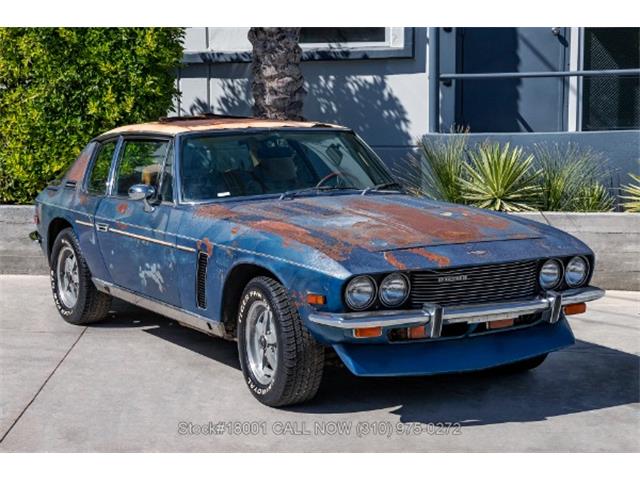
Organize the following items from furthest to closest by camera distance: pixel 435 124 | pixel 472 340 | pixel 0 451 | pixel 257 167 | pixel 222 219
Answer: pixel 435 124 → pixel 257 167 → pixel 222 219 → pixel 472 340 → pixel 0 451

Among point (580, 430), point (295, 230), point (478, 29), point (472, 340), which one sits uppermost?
point (478, 29)

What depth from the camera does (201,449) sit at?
5.63 metres

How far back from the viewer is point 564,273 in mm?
6504

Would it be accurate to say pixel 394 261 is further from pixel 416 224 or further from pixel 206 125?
pixel 206 125

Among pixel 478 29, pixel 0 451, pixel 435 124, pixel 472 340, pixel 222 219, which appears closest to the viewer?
pixel 0 451

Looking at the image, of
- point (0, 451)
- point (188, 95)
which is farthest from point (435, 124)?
point (0, 451)

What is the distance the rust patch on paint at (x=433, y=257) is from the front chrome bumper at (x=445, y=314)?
9.0 inches

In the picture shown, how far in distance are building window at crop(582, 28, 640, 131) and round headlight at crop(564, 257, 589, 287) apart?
22.8 feet

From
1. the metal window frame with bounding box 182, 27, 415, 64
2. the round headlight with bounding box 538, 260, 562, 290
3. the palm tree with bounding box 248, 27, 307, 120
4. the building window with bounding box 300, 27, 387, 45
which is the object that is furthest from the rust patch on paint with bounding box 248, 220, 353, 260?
the building window with bounding box 300, 27, 387, 45

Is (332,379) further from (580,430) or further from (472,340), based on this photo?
(580,430)

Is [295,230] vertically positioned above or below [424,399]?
above

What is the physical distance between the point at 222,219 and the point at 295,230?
2.14 feet

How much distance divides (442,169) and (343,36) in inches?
128

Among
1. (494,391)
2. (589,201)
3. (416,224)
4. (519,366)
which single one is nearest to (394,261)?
(416,224)
